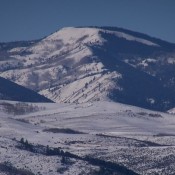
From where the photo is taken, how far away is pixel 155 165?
199500 mm

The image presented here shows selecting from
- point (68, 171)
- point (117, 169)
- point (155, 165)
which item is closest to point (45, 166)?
point (68, 171)

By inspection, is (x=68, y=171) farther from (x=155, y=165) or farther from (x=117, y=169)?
(x=155, y=165)

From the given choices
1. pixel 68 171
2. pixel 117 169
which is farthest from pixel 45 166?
pixel 117 169

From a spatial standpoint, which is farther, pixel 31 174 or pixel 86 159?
pixel 86 159

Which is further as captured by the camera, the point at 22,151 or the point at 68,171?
the point at 22,151

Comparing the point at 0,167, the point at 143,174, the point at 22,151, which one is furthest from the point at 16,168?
the point at 143,174

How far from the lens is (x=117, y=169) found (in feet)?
613

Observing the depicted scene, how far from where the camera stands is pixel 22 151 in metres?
194

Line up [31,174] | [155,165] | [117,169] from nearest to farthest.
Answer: [31,174]
[117,169]
[155,165]

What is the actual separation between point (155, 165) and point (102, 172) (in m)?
22.9

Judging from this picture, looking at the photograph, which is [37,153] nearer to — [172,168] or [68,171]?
[68,171]

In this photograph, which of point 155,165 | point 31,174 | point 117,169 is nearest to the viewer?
point 31,174

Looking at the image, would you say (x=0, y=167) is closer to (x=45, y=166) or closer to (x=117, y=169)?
(x=45, y=166)

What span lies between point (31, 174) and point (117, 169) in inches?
939
